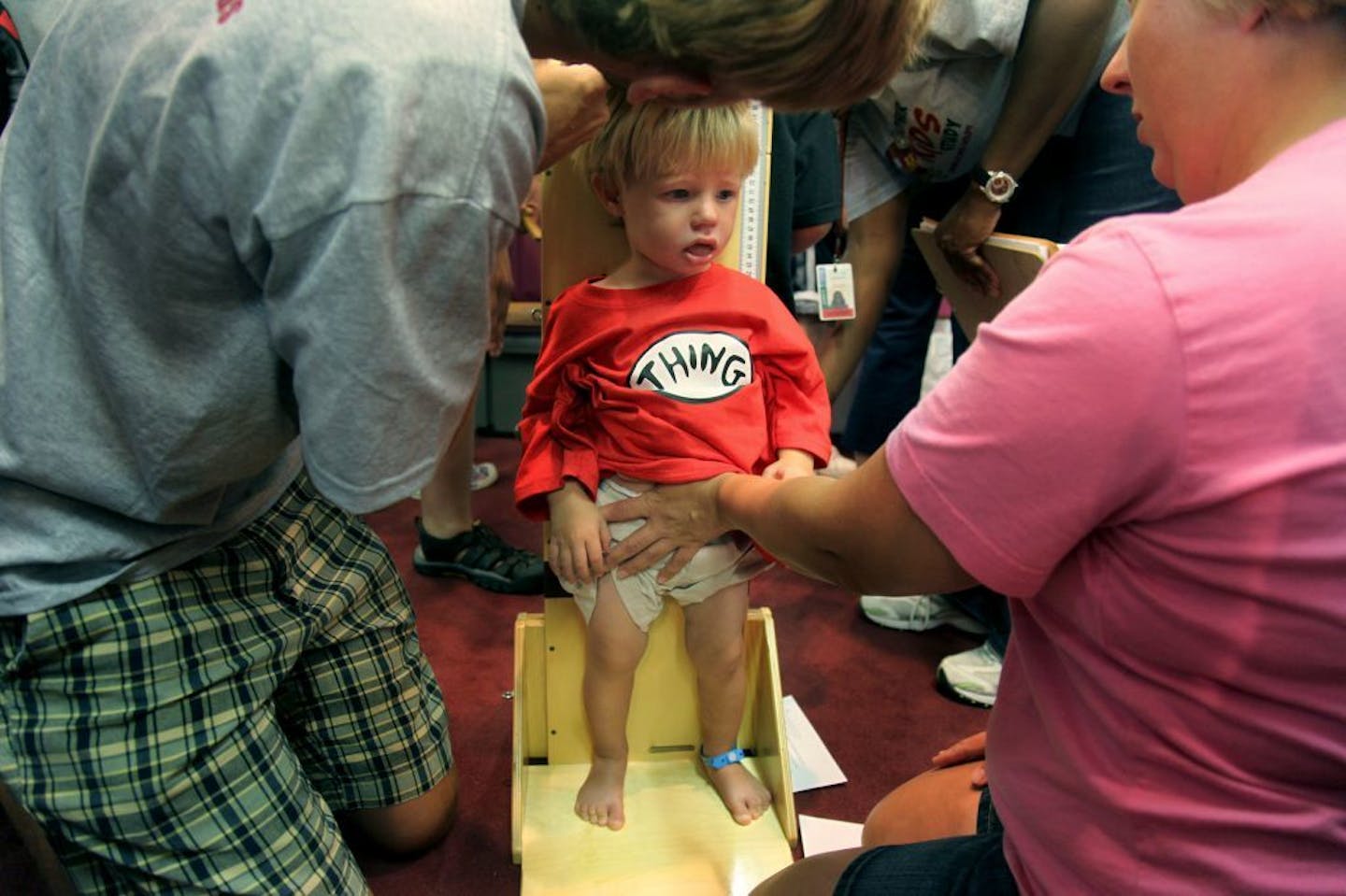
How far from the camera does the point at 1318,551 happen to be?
572 mm

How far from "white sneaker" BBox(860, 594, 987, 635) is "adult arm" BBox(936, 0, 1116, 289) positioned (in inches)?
32.8

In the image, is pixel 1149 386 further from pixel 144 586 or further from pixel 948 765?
pixel 144 586

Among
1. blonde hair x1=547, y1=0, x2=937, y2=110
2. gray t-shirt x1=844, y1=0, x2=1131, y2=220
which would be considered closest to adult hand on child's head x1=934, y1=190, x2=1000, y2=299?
gray t-shirt x1=844, y1=0, x2=1131, y2=220

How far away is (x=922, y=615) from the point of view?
2.19 m

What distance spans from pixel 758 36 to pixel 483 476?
2.38m

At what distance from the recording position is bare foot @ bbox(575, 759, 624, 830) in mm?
1457

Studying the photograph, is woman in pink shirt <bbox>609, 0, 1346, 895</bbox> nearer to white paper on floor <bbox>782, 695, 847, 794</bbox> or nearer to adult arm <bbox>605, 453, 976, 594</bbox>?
adult arm <bbox>605, 453, 976, 594</bbox>

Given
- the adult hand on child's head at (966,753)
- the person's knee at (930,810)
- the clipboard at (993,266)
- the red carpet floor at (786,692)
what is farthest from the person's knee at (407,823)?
the clipboard at (993,266)

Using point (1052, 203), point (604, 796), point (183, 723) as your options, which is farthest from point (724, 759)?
point (1052, 203)

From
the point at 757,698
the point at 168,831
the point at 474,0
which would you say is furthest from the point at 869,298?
the point at 168,831

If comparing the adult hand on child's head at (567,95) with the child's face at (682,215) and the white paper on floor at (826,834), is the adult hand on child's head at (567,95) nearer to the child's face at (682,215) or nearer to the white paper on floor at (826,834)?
the child's face at (682,215)

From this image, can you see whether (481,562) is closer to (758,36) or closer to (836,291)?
(836,291)

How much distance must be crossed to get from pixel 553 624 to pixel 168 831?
594 millimetres

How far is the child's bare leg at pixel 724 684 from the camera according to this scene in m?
1.40
